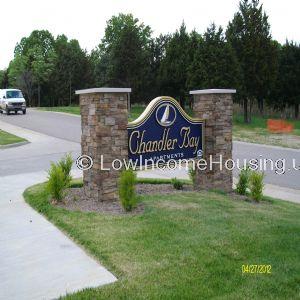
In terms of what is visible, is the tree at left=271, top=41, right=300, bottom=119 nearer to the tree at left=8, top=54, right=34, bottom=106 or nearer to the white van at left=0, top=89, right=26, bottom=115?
the white van at left=0, top=89, right=26, bottom=115

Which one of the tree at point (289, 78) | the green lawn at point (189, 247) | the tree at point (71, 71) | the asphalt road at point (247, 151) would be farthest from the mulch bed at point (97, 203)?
the tree at point (71, 71)

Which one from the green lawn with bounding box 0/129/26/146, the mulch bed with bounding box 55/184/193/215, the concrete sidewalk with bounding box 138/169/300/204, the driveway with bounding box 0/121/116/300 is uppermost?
the green lawn with bounding box 0/129/26/146

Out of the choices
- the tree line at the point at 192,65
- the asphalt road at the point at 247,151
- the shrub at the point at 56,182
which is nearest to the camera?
the shrub at the point at 56,182

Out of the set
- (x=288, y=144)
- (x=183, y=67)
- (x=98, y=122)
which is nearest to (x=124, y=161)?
(x=98, y=122)

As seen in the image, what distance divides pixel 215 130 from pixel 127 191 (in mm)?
3404

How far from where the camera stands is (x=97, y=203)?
8750 millimetres

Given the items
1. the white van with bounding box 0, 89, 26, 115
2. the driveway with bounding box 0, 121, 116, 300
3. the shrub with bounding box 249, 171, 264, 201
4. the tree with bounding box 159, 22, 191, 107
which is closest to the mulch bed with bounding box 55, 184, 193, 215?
the driveway with bounding box 0, 121, 116, 300

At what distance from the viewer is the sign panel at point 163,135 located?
9.27 m

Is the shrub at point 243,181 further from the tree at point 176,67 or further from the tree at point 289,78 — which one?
the tree at point 289,78

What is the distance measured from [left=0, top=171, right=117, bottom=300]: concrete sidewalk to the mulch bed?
2.66ft

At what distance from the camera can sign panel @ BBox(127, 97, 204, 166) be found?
30.4ft

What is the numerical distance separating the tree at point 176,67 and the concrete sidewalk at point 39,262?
102 feet

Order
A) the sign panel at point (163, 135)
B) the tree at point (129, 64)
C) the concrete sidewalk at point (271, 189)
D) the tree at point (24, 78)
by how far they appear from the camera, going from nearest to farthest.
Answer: the sign panel at point (163, 135), the concrete sidewalk at point (271, 189), the tree at point (129, 64), the tree at point (24, 78)

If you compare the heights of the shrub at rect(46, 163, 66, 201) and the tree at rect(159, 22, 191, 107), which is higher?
the tree at rect(159, 22, 191, 107)
